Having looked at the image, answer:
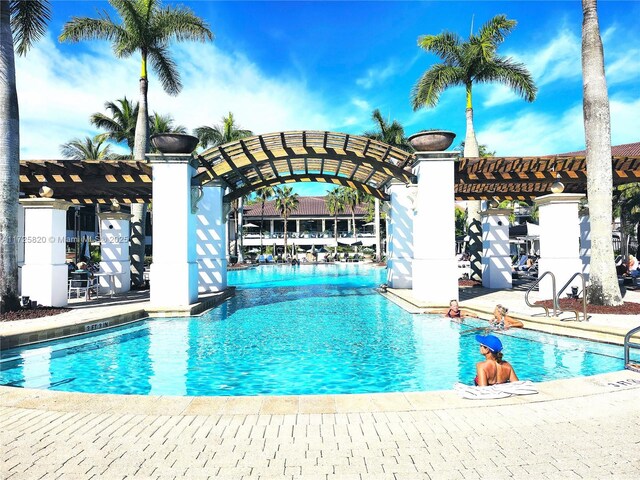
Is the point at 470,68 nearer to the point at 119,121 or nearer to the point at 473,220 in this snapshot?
the point at 473,220

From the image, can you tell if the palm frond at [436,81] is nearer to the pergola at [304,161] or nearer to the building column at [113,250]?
the pergola at [304,161]

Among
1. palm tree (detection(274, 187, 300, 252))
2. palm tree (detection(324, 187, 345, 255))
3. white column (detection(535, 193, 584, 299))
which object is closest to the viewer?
white column (detection(535, 193, 584, 299))

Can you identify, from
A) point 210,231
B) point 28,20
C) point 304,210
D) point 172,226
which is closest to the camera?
point 28,20

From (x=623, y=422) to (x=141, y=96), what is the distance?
67.1ft

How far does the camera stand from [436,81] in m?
20.1

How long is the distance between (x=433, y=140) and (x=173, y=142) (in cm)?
844

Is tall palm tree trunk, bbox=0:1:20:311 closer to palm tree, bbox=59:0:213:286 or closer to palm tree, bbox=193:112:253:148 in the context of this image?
palm tree, bbox=59:0:213:286

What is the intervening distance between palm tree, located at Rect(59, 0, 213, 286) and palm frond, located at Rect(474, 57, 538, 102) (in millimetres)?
13632

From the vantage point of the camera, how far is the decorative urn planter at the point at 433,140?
520 inches

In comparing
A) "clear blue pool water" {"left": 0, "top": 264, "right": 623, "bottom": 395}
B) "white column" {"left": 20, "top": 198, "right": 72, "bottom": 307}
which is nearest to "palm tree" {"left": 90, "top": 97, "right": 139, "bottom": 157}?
"white column" {"left": 20, "top": 198, "right": 72, "bottom": 307}

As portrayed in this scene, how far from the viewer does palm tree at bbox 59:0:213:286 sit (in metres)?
18.3

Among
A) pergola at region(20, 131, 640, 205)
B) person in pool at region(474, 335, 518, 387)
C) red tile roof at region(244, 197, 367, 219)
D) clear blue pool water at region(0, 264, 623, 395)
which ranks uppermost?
red tile roof at region(244, 197, 367, 219)

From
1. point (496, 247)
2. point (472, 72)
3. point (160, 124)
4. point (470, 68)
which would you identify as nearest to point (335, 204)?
point (160, 124)

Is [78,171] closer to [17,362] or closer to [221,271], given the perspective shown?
[221,271]
